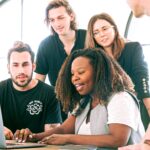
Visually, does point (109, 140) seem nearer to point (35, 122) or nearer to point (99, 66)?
point (99, 66)

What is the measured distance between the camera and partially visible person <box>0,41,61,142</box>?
9.59ft

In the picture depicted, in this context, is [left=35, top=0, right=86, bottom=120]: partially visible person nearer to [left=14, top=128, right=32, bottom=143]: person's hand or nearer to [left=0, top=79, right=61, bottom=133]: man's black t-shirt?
[left=0, top=79, right=61, bottom=133]: man's black t-shirt

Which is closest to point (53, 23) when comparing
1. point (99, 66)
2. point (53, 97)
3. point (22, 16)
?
point (53, 97)

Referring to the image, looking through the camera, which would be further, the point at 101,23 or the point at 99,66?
the point at 101,23

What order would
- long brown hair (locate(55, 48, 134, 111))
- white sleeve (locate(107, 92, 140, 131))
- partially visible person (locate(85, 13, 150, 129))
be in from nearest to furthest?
white sleeve (locate(107, 92, 140, 131)), long brown hair (locate(55, 48, 134, 111)), partially visible person (locate(85, 13, 150, 129))

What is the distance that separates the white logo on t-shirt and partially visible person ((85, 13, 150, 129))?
1.81 feet


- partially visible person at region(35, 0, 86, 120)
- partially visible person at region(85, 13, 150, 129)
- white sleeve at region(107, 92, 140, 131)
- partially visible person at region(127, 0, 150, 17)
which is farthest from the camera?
partially visible person at region(35, 0, 86, 120)

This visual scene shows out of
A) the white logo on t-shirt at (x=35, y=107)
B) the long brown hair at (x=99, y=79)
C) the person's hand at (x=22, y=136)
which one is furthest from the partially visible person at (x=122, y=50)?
the person's hand at (x=22, y=136)

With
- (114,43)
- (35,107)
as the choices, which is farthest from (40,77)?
(114,43)

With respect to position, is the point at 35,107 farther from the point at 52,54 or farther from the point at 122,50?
the point at 122,50

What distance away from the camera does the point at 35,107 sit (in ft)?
9.67

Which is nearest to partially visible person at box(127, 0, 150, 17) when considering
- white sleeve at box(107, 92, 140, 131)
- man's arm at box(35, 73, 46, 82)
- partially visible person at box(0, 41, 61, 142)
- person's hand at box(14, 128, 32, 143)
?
white sleeve at box(107, 92, 140, 131)

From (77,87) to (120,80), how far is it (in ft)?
0.81

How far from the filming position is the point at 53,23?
119 inches
